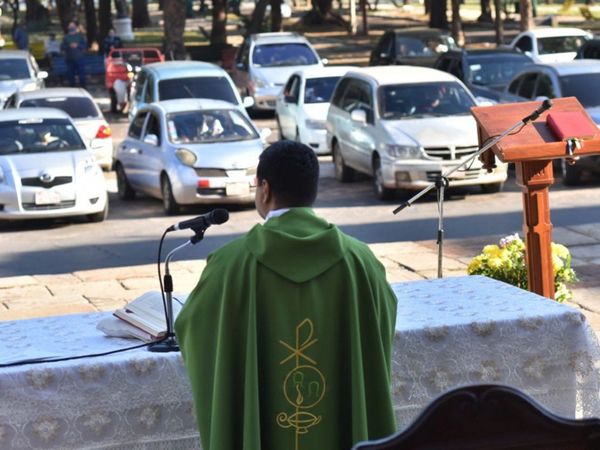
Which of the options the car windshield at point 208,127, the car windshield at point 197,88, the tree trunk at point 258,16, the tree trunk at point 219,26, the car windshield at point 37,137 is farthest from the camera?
the tree trunk at point 219,26

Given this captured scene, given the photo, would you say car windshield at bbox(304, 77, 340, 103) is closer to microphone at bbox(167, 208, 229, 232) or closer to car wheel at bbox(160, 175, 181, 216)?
car wheel at bbox(160, 175, 181, 216)

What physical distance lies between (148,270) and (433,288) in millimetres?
7043

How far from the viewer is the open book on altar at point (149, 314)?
580 centimetres

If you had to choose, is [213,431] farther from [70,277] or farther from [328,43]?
[328,43]

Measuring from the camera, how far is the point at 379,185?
1811cm

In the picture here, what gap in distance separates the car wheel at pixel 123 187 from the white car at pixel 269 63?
939 cm

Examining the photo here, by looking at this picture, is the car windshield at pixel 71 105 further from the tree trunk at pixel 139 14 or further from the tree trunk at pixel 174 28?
the tree trunk at pixel 139 14

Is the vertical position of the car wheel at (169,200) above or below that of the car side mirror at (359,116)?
below

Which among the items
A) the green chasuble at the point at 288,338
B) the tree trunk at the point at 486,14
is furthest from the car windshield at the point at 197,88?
the tree trunk at the point at 486,14

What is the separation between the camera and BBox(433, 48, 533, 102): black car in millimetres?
23922

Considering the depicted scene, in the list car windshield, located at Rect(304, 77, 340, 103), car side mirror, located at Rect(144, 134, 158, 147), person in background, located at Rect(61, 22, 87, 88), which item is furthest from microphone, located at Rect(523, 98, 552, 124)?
person in background, located at Rect(61, 22, 87, 88)

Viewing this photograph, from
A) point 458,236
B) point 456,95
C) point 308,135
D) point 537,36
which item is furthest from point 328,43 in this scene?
point 458,236

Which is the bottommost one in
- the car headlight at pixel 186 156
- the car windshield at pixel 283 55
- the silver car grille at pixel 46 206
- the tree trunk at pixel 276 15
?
the silver car grille at pixel 46 206

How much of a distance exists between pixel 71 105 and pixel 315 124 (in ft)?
13.8
